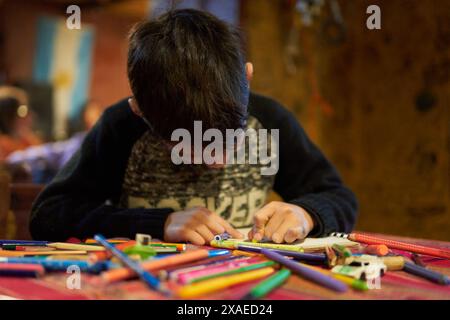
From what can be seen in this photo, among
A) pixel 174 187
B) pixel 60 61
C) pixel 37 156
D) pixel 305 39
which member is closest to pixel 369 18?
pixel 305 39

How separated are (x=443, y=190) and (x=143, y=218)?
1.44m

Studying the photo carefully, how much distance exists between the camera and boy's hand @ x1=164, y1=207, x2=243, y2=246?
0.80 metres

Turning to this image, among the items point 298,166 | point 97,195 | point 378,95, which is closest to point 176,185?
point 97,195

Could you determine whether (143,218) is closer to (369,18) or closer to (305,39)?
(305,39)

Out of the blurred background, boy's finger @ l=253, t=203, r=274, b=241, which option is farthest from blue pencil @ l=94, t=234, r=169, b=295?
the blurred background

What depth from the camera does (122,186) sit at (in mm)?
1128

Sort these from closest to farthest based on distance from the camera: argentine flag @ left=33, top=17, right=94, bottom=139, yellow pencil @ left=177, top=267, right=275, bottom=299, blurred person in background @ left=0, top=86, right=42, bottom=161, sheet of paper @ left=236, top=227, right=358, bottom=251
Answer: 1. yellow pencil @ left=177, top=267, right=275, bottom=299
2. sheet of paper @ left=236, top=227, right=358, bottom=251
3. blurred person in background @ left=0, top=86, right=42, bottom=161
4. argentine flag @ left=33, top=17, right=94, bottom=139

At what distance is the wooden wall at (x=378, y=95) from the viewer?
1.99m

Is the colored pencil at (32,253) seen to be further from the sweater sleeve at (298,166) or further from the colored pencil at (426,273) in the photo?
the sweater sleeve at (298,166)

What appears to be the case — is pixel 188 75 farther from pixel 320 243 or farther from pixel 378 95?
pixel 378 95

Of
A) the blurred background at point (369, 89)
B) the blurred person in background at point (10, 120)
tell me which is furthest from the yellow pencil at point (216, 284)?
the blurred person in background at point (10, 120)

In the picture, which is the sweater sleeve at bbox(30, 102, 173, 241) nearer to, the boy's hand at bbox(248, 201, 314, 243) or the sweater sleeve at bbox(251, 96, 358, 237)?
the boy's hand at bbox(248, 201, 314, 243)

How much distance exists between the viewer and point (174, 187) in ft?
3.54

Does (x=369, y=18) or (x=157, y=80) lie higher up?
(x=369, y=18)
